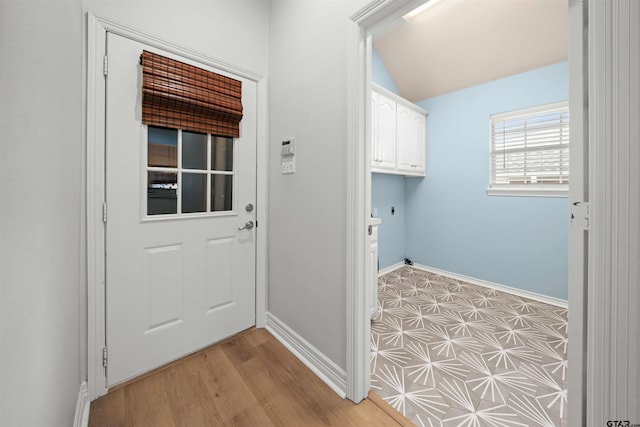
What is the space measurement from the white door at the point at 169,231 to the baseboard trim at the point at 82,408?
0.12 meters

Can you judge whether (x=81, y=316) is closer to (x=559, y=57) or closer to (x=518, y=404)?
(x=518, y=404)

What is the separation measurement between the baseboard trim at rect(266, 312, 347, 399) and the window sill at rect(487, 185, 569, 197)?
9.15ft

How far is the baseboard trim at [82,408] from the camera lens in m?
Answer: 1.19

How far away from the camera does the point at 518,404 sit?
1.41 metres

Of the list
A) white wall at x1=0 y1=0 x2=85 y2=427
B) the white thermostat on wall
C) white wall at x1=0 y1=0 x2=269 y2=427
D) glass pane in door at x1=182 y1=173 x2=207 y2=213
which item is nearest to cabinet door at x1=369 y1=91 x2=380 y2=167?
the white thermostat on wall

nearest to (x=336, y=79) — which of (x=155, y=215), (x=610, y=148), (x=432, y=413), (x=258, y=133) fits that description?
(x=258, y=133)

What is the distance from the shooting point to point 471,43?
2869 millimetres

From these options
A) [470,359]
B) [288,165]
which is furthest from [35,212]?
[470,359]

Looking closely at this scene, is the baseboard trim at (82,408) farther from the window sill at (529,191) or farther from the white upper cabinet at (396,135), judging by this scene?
the window sill at (529,191)

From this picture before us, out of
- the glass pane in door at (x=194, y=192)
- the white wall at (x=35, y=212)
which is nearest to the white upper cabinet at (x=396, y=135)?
the glass pane in door at (x=194, y=192)

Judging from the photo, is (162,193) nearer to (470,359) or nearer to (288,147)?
(288,147)

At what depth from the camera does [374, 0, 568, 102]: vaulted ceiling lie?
2484mm

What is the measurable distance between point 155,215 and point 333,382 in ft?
4.78

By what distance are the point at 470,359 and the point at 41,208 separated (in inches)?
90.8
